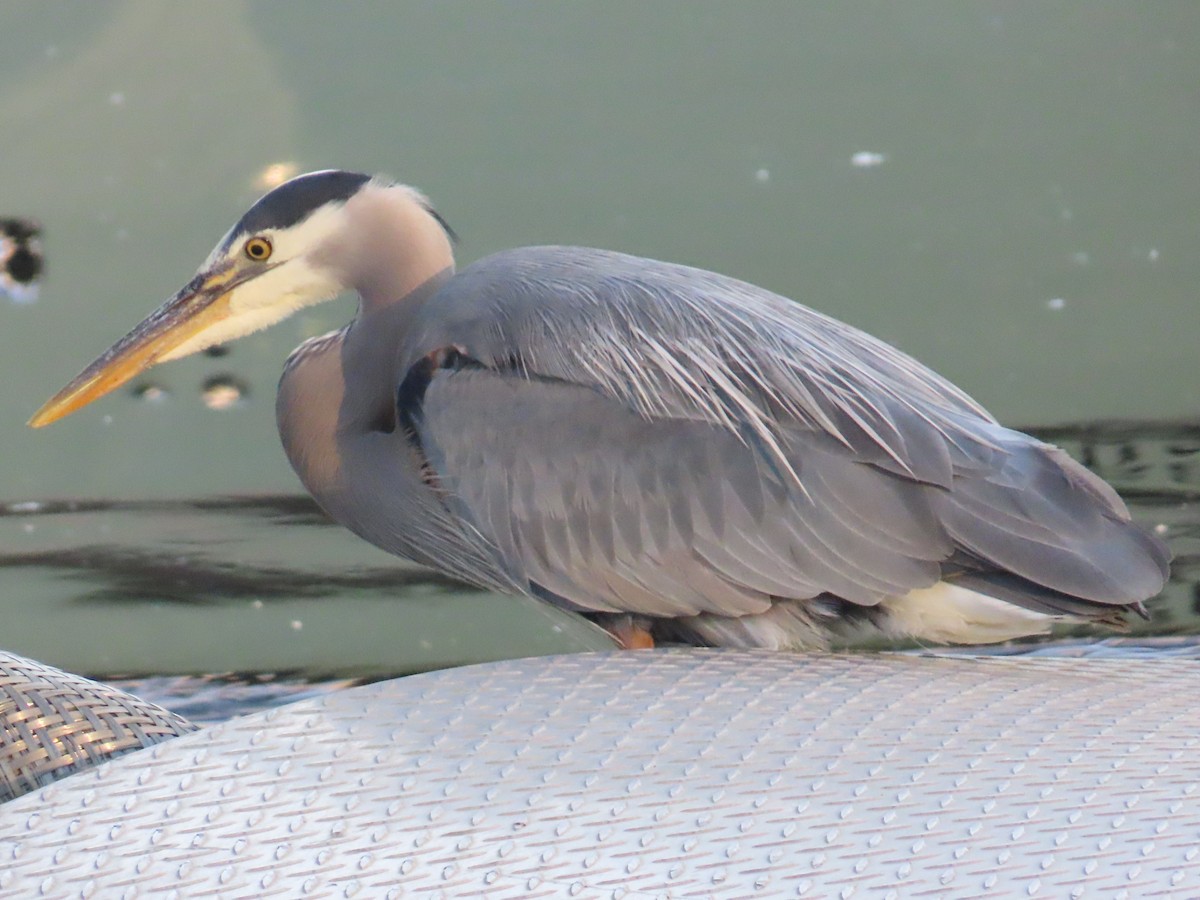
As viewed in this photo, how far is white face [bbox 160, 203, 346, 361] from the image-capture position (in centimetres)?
145

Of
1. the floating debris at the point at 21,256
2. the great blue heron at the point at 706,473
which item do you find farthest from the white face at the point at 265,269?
the floating debris at the point at 21,256

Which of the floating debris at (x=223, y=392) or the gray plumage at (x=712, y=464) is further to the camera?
the floating debris at (x=223, y=392)

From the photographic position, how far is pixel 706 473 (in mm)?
1177

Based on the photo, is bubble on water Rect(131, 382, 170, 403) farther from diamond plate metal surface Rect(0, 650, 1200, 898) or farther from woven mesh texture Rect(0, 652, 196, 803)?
diamond plate metal surface Rect(0, 650, 1200, 898)

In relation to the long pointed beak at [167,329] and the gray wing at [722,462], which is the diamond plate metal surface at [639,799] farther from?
the long pointed beak at [167,329]

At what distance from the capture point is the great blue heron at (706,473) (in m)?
1.09

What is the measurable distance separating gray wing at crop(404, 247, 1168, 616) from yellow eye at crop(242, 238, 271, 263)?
24 centimetres

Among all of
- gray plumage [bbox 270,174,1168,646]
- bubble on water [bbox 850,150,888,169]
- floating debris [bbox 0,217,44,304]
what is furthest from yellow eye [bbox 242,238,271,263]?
bubble on water [bbox 850,150,888,169]

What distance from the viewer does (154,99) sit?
2.44 m

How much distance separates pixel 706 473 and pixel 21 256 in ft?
5.49

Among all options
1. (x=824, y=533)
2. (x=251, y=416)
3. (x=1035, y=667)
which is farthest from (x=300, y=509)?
(x=1035, y=667)

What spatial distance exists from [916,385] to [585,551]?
12.5 inches

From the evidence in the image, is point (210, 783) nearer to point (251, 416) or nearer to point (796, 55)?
point (251, 416)

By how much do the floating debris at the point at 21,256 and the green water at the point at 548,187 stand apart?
0.03 meters
